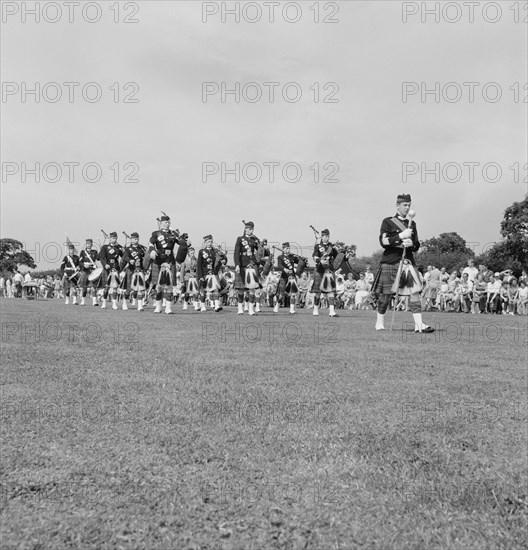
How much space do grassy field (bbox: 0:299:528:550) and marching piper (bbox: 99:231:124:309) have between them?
16.9 metres

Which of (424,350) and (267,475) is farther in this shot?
(424,350)

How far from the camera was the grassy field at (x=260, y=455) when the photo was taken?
2.83m

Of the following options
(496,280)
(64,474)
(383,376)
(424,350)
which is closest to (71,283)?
(496,280)

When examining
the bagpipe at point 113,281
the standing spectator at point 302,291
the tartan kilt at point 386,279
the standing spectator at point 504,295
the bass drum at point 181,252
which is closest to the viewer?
the tartan kilt at point 386,279

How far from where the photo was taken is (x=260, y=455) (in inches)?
148

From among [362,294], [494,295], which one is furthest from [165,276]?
[494,295]

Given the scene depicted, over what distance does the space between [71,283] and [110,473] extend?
88.3ft

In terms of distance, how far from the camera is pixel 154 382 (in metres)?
5.98

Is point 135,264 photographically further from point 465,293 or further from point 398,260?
point 465,293

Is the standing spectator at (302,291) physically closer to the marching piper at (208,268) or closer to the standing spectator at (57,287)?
the marching piper at (208,268)

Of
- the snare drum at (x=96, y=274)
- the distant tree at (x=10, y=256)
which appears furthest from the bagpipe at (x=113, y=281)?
the distant tree at (x=10, y=256)

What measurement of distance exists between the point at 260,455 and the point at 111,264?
846 inches

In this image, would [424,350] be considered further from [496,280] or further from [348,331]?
[496,280]

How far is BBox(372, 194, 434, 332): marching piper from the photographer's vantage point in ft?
43.3
